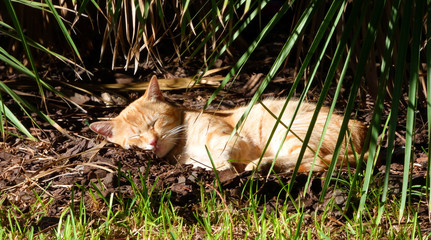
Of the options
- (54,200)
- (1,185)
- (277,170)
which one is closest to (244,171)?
(277,170)

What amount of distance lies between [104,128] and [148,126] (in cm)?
25

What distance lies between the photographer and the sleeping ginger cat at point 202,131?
3.13 meters

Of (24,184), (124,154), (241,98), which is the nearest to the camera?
(24,184)

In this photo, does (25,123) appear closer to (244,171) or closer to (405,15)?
(244,171)

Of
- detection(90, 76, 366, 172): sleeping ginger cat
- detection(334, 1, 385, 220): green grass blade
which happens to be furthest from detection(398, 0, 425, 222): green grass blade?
detection(90, 76, 366, 172): sleeping ginger cat

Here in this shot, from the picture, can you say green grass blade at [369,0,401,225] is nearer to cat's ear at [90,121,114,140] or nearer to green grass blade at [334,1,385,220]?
green grass blade at [334,1,385,220]

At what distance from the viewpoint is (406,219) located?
2111 mm

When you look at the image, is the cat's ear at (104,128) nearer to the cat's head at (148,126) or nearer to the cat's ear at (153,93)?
the cat's head at (148,126)

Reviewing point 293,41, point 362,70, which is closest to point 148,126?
point 293,41

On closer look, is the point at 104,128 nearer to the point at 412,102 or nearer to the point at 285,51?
the point at 285,51

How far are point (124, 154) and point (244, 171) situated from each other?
67 centimetres

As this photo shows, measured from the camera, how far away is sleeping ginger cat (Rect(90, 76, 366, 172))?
313cm

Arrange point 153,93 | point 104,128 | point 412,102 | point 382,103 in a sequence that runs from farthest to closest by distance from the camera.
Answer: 1. point 153,93
2. point 104,128
3. point 382,103
4. point 412,102

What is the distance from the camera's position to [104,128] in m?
3.31
